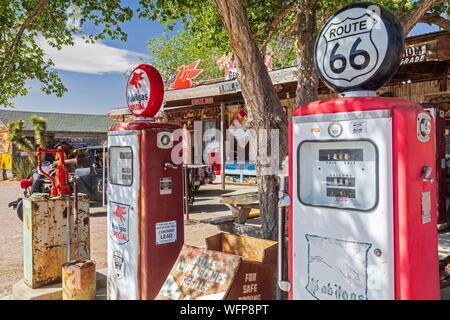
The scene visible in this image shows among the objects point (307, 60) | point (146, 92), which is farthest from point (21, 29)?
point (307, 60)

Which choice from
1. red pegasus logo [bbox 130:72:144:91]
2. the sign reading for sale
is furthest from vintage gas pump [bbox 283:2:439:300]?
red pegasus logo [bbox 130:72:144:91]

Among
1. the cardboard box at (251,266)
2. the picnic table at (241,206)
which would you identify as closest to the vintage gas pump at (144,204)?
the cardboard box at (251,266)

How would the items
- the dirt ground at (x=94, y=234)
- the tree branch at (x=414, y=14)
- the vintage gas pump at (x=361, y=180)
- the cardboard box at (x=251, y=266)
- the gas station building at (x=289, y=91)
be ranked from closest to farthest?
1. the vintage gas pump at (x=361, y=180)
2. the cardboard box at (x=251, y=266)
3. the tree branch at (x=414, y=14)
4. the dirt ground at (x=94, y=234)
5. the gas station building at (x=289, y=91)

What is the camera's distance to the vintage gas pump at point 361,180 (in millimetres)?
1982

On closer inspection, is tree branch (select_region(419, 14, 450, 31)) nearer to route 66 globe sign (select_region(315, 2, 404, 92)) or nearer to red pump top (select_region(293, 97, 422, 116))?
route 66 globe sign (select_region(315, 2, 404, 92))

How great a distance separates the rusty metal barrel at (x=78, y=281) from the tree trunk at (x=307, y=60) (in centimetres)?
249

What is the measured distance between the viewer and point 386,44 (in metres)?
2.17

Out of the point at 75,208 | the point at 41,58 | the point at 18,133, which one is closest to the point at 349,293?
the point at 75,208

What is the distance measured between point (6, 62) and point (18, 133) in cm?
1667

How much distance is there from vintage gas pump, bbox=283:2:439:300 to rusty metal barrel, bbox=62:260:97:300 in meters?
1.99

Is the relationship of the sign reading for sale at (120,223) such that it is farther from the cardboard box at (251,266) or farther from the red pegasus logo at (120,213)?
the cardboard box at (251,266)

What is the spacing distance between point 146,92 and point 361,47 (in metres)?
1.99

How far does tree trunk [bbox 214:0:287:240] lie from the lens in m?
3.35

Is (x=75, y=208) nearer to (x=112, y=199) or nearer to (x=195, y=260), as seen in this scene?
(x=112, y=199)
